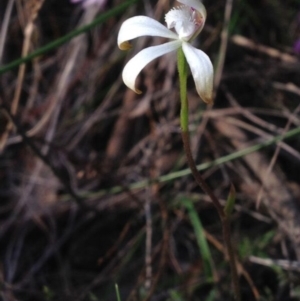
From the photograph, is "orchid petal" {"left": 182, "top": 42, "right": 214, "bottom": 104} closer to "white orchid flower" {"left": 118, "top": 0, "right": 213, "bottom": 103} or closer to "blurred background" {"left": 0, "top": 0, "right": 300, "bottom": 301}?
"white orchid flower" {"left": 118, "top": 0, "right": 213, "bottom": 103}

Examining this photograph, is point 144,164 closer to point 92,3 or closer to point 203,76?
point 92,3

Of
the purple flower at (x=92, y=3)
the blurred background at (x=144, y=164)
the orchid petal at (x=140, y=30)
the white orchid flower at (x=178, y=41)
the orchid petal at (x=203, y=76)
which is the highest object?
the orchid petal at (x=140, y=30)

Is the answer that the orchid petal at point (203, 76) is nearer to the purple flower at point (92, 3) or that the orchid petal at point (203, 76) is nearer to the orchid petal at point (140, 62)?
the orchid petal at point (140, 62)

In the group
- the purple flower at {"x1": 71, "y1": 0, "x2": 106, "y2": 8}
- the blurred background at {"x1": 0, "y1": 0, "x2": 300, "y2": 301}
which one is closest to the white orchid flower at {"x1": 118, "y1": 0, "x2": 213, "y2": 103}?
the blurred background at {"x1": 0, "y1": 0, "x2": 300, "y2": 301}

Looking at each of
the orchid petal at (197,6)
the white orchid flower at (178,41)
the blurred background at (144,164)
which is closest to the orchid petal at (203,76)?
the white orchid flower at (178,41)

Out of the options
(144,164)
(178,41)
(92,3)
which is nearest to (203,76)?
(178,41)

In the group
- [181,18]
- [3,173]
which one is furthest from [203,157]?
[181,18]

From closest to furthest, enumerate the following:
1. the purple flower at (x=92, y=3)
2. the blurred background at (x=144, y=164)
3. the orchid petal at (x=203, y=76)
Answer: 1. the orchid petal at (x=203, y=76)
2. the blurred background at (x=144, y=164)
3. the purple flower at (x=92, y=3)
